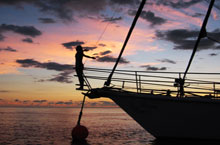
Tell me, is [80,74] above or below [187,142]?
above

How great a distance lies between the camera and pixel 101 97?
13.5m

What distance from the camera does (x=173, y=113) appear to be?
1358 cm

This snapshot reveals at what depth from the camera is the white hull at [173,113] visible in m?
Answer: 13.4

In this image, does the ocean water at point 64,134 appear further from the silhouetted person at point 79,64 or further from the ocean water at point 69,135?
the silhouetted person at point 79,64

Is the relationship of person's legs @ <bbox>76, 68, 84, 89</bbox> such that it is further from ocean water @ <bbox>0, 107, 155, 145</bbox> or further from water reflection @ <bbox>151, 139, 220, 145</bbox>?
ocean water @ <bbox>0, 107, 155, 145</bbox>

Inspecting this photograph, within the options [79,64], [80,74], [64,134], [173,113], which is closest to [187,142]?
[173,113]

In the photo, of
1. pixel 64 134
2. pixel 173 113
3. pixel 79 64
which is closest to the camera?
pixel 79 64

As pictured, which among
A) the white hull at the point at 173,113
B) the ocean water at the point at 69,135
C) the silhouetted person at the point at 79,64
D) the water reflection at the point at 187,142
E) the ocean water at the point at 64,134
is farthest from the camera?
the ocean water at the point at 64,134

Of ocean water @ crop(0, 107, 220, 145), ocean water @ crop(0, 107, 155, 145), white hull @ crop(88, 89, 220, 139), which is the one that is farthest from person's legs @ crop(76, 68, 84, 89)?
ocean water @ crop(0, 107, 155, 145)

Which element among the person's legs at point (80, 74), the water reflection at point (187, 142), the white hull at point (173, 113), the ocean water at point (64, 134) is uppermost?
the person's legs at point (80, 74)

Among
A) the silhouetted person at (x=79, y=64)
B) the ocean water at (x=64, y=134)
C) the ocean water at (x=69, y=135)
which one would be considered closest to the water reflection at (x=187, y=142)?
the ocean water at (x=69, y=135)

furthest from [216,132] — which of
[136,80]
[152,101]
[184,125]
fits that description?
[136,80]

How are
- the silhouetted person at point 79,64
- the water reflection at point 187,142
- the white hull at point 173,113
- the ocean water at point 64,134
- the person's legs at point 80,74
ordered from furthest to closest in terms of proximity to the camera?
the ocean water at point 64,134, the water reflection at point 187,142, the white hull at point 173,113, the person's legs at point 80,74, the silhouetted person at point 79,64

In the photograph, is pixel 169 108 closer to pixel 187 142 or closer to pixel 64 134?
pixel 187 142
